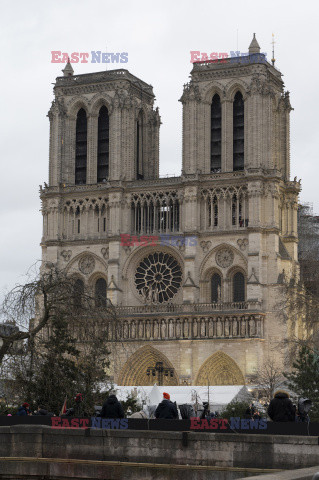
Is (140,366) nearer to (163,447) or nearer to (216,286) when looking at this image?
(216,286)

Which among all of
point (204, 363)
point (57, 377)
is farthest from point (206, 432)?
point (204, 363)

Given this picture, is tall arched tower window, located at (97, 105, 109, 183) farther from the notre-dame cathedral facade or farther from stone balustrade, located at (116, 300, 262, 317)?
stone balustrade, located at (116, 300, 262, 317)

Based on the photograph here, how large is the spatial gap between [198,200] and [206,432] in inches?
1785

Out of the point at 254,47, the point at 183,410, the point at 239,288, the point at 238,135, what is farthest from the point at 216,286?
the point at 183,410

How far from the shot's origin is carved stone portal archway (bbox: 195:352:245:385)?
64.9 m

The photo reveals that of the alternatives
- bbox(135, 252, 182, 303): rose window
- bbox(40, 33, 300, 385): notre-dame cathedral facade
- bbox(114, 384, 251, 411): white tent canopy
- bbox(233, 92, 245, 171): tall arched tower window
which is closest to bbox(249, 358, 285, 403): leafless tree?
bbox(40, 33, 300, 385): notre-dame cathedral facade

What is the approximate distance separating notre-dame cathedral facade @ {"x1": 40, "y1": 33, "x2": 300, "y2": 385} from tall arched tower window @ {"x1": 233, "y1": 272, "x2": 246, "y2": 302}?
0.09m

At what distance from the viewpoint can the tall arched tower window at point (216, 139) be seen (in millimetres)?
69062

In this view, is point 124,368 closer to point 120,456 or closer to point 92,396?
point 92,396

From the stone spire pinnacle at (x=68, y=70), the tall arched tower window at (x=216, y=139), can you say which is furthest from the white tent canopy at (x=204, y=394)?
the stone spire pinnacle at (x=68, y=70)

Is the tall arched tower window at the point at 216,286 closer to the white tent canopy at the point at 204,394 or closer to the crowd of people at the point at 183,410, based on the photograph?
the white tent canopy at the point at 204,394

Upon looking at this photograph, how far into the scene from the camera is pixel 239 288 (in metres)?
67.1

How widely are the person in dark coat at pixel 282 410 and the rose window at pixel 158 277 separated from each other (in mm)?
44593

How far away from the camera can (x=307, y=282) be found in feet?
234
